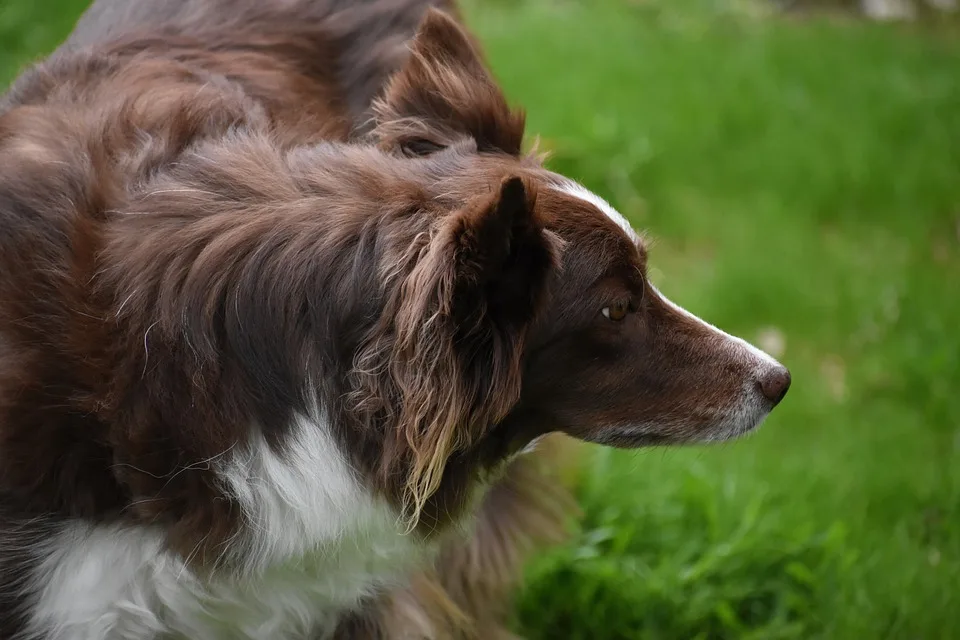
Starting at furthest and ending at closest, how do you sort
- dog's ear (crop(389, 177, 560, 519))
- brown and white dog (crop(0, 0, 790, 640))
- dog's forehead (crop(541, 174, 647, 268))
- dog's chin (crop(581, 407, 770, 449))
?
dog's chin (crop(581, 407, 770, 449)), dog's forehead (crop(541, 174, 647, 268)), brown and white dog (crop(0, 0, 790, 640)), dog's ear (crop(389, 177, 560, 519))

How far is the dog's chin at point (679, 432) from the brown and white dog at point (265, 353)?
0.02m

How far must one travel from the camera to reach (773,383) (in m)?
2.62

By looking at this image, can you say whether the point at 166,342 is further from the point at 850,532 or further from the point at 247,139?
the point at 850,532

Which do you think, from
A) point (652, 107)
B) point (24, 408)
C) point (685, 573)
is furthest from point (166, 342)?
point (652, 107)

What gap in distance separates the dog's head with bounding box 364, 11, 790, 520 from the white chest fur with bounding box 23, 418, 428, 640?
0.23 meters

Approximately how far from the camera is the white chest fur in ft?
6.92

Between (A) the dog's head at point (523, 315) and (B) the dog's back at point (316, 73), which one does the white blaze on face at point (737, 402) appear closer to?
(A) the dog's head at point (523, 315)

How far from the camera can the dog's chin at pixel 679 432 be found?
252cm

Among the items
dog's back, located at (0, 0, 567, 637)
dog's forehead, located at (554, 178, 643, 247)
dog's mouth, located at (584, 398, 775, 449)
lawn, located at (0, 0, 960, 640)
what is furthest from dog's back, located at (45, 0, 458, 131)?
Result: dog's mouth, located at (584, 398, 775, 449)

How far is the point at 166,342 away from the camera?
205 cm

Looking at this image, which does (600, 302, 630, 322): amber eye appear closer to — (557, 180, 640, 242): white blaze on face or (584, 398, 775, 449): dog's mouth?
(557, 180, 640, 242): white blaze on face

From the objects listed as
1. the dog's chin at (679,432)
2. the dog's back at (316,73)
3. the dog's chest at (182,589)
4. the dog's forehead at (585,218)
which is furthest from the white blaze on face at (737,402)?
the dog's back at (316,73)

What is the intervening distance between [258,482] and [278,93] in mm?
1267

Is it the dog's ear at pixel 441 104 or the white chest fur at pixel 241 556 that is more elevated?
the dog's ear at pixel 441 104
